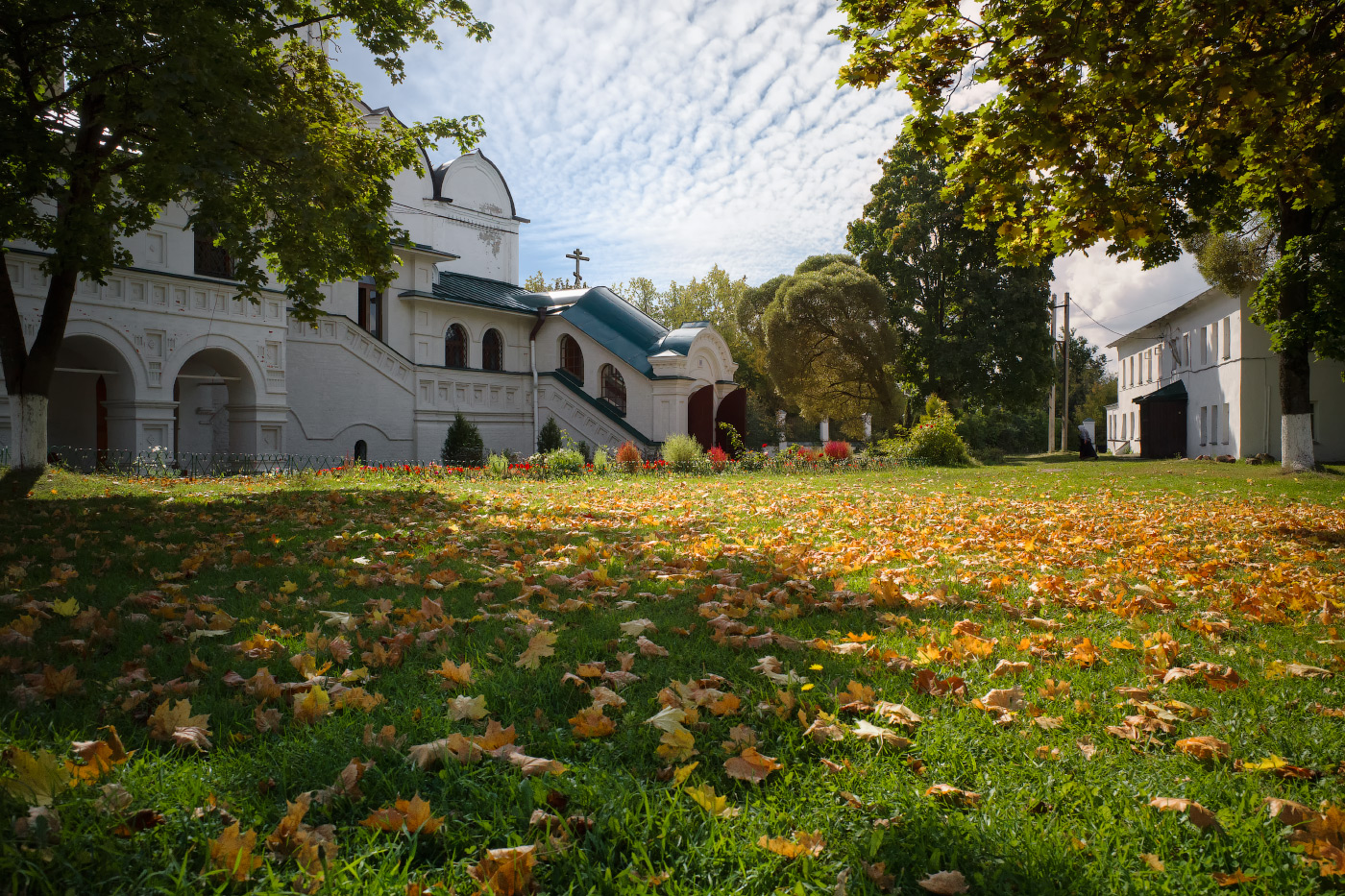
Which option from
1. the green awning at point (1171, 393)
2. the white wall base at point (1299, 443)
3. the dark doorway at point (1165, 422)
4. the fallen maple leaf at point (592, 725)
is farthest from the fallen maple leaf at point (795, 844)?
the green awning at point (1171, 393)

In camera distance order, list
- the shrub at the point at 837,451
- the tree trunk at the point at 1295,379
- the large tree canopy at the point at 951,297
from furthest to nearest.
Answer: the large tree canopy at the point at 951,297
the shrub at the point at 837,451
the tree trunk at the point at 1295,379

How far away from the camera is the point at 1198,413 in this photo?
3130 centimetres

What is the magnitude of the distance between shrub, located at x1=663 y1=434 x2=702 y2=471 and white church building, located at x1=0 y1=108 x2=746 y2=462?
4.68 m

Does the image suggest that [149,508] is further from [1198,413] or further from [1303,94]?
[1198,413]

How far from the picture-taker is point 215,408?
68.2ft

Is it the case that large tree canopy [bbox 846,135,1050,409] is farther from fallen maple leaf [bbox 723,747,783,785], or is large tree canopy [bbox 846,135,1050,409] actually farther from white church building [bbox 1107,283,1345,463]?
fallen maple leaf [bbox 723,747,783,785]

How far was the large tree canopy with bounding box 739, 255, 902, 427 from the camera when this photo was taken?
34469mm

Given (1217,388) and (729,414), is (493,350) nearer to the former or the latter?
(729,414)

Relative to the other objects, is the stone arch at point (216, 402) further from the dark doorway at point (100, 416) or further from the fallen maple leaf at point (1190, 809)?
the fallen maple leaf at point (1190, 809)

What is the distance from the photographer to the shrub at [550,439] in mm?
24781

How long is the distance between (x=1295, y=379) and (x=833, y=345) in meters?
20.2

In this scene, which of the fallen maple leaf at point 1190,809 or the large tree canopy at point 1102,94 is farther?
the large tree canopy at point 1102,94

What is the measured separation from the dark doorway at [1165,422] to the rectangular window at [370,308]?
32204 mm

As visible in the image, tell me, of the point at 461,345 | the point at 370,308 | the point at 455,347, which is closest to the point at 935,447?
the point at 461,345
